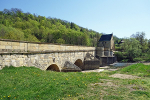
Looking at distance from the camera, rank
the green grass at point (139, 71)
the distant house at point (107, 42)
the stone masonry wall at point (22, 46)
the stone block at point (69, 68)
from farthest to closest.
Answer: the distant house at point (107, 42) < the stone block at point (69, 68) < the green grass at point (139, 71) < the stone masonry wall at point (22, 46)

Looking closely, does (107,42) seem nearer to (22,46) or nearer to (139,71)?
(139,71)

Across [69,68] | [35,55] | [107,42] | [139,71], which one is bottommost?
[139,71]

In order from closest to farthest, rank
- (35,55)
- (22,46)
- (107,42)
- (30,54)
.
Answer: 1. (22,46)
2. (30,54)
3. (35,55)
4. (107,42)

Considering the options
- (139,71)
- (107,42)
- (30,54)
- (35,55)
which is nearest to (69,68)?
(35,55)

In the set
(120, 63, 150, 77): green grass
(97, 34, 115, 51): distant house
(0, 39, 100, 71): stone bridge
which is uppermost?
(97, 34, 115, 51): distant house

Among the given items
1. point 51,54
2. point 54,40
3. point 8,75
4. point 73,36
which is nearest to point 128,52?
point 73,36

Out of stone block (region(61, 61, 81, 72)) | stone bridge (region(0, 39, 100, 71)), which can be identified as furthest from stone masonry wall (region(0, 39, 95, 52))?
stone block (region(61, 61, 81, 72))

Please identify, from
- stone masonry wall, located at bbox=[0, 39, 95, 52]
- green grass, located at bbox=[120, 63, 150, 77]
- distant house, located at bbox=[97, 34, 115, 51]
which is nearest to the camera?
stone masonry wall, located at bbox=[0, 39, 95, 52]

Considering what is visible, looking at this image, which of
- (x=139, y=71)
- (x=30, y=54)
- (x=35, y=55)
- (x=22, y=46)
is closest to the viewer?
(x=22, y=46)

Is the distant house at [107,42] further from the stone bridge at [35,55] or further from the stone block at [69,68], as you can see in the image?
the stone block at [69,68]

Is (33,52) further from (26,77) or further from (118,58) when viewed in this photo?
(118,58)

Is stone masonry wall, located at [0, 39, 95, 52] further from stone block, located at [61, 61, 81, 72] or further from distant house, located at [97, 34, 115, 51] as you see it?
distant house, located at [97, 34, 115, 51]

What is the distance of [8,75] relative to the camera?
21.6ft

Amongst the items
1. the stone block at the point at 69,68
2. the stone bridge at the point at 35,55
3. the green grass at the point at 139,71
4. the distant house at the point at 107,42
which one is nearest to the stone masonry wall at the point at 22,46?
the stone bridge at the point at 35,55
